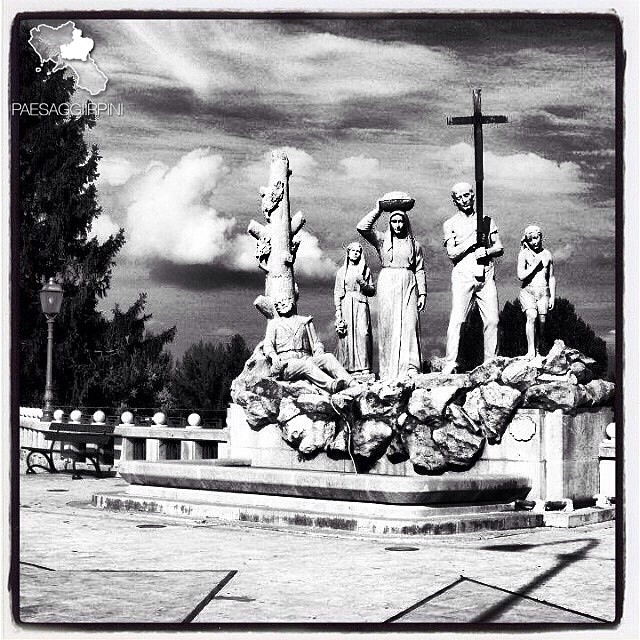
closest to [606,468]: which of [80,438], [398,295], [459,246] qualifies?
[459,246]

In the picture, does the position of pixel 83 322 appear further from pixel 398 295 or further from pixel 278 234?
pixel 398 295

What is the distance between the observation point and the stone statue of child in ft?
49.1

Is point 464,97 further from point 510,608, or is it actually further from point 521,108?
point 510,608

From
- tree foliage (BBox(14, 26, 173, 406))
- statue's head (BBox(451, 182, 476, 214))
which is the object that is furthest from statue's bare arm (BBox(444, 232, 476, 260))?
tree foliage (BBox(14, 26, 173, 406))

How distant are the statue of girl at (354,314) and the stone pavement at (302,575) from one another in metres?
5.97

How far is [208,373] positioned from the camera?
38.8 m

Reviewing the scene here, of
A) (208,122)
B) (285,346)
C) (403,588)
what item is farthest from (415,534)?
(208,122)

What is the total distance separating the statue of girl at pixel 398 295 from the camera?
15734 mm

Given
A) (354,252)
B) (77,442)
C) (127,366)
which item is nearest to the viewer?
(354,252)

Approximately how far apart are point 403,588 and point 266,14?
424 cm

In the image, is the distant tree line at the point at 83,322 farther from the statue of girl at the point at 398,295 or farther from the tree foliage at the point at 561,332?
the statue of girl at the point at 398,295

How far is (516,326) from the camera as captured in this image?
3800 centimetres

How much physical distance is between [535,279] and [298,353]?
3.65 meters

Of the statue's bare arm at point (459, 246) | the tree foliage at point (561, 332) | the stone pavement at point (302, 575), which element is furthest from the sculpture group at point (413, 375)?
the tree foliage at point (561, 332)
